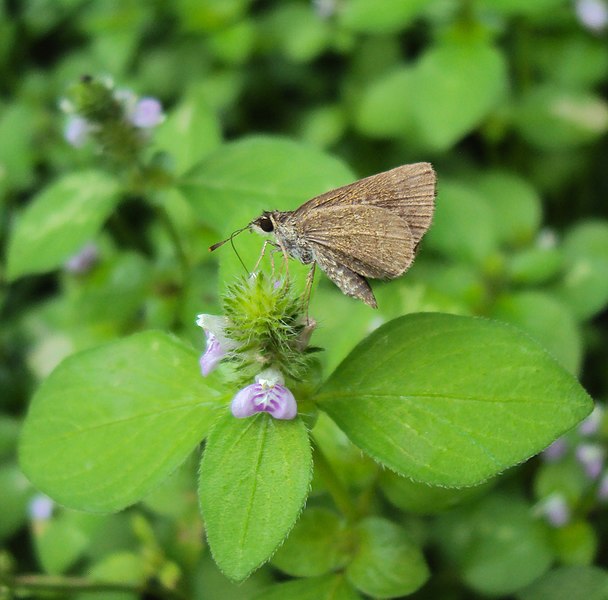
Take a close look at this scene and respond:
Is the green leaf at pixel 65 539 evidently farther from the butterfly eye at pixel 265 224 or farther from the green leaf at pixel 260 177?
the butterfly eye at pixel 265 224

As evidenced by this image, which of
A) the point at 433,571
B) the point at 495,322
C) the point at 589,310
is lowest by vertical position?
the point at 433,571

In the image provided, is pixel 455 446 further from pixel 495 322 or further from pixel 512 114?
pixel 512 114

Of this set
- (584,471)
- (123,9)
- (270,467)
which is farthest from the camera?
(123,9)

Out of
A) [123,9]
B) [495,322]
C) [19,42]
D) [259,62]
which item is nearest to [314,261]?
[495,322]

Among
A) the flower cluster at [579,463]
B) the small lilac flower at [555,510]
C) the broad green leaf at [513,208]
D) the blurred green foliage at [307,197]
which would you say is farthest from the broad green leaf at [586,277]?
the small lilac flower at [555,510]

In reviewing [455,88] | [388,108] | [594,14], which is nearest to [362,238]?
[455,88]

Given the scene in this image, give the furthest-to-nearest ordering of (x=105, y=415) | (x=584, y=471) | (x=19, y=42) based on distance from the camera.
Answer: (x=19, y=42), (x=584, y=471), (x=105, y=415)
